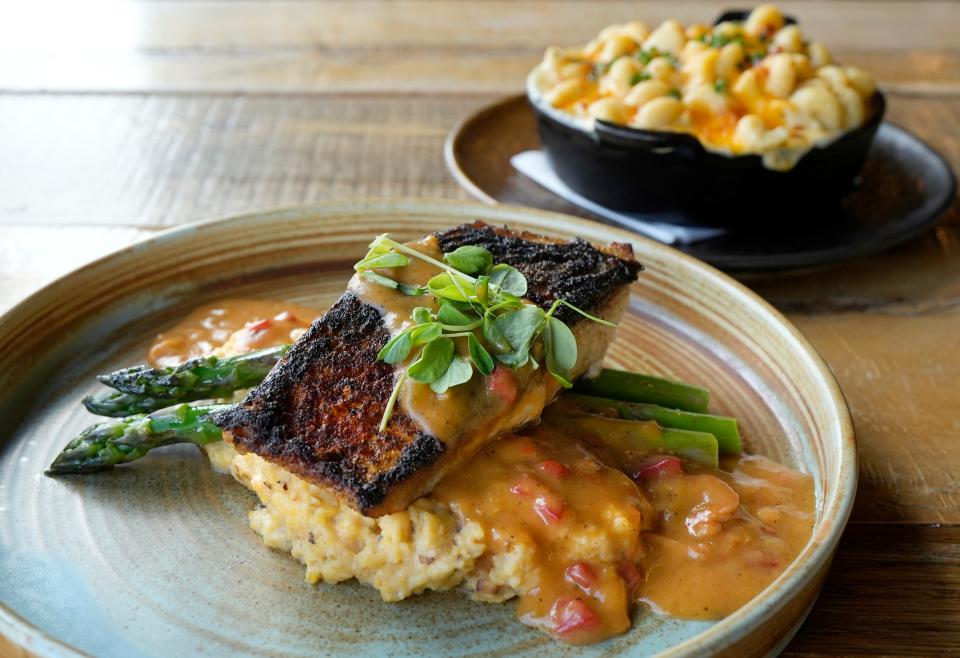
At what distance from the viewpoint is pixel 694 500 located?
2.58 m

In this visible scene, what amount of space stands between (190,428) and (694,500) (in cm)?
133

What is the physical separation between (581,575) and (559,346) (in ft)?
1.92

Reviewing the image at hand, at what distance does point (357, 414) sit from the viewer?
246 centimetres

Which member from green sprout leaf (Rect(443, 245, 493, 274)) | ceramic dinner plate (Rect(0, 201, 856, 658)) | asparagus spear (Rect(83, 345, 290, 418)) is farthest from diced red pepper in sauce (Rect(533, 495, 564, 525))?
asparagus spear (Rect(83, 345, 290, 418))

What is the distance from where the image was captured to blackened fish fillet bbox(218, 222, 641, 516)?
7.70 feet

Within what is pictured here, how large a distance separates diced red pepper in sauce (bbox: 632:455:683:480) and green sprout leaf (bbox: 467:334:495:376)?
0.52 m

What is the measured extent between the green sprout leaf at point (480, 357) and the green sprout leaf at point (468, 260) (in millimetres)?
371

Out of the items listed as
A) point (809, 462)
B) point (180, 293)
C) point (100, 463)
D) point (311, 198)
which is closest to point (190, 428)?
point (100, 463)

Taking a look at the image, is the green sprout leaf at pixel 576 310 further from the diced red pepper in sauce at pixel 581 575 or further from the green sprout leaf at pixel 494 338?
the diced red pepper in sauce at pixel 581 575

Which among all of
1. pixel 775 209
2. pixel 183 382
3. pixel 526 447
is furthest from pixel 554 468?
pixel 775 209

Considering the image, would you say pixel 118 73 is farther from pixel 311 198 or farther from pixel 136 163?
pixel 311 198

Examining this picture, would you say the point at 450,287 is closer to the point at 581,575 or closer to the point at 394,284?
the point at 394,284

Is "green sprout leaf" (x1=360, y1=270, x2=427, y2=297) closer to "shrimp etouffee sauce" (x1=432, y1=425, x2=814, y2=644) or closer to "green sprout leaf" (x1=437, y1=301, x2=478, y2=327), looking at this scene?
"green sprout leaf" (x1=437, y1=301, x2=478, y2=327)

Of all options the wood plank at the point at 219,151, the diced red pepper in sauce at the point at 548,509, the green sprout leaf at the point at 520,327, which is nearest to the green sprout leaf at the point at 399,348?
the green sprout leaf at the point at 520,327
